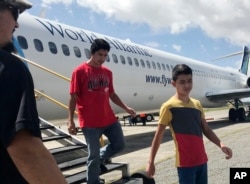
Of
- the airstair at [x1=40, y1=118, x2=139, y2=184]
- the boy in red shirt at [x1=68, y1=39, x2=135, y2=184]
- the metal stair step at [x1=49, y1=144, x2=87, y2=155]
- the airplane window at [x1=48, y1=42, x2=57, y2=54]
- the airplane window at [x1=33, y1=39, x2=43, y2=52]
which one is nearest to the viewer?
the boy in red shirt at [x1=68, y1=39, x2=135, y2=184]

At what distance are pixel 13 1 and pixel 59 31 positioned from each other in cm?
817

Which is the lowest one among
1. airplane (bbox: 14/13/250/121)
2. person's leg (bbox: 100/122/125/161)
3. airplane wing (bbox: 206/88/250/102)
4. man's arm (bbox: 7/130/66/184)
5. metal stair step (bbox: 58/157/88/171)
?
metal stair step (bbox: 58/157/88/171)

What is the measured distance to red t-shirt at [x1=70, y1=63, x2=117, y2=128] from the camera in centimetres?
439

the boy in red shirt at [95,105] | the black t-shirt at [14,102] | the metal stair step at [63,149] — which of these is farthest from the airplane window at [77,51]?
the black t-shirt at [14,102]

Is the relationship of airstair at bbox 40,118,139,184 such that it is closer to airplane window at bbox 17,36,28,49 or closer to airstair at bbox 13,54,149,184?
airstair at bbox 13,54,149,184

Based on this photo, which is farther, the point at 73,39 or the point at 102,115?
the point at 73,39

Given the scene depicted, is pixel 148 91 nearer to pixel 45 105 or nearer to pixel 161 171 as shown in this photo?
pixel 45 105

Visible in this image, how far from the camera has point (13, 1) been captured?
4.46 feet

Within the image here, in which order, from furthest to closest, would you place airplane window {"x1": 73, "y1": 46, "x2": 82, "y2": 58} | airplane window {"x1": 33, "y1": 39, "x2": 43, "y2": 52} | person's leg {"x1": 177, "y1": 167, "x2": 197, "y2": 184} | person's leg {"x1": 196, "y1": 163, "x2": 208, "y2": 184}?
airplane window {"x1": 73, "y1": 46, "x2": 82, "y2": 58} → airplane window {"x1": 33, "y1": 39, "x2": 43, "y2": 52} → person's leg {"x1": 196, "y1": 163, "x2": 208, "y2": 184} → person's leg {"x1": 177, "y1": 167, "x2": 197, "y2": 184}

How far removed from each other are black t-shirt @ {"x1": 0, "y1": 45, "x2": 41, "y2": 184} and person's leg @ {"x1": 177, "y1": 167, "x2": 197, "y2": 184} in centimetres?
220

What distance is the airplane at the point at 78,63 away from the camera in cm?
814

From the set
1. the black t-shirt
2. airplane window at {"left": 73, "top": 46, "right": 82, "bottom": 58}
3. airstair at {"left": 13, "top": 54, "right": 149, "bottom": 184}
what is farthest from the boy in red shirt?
airplane window at {"left": 73, "top": 46, "right": 82, "bottom": 58}

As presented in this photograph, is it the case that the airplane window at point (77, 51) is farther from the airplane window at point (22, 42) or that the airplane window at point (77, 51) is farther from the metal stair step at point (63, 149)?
the metal stair step at point (63, 149)

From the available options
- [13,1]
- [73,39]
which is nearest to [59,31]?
[73,39]
